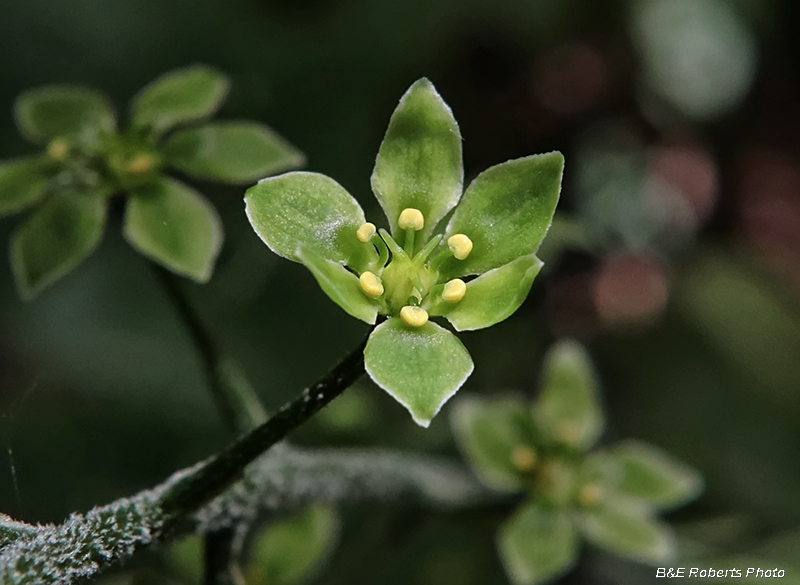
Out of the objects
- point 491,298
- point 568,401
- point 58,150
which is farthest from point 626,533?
point 58,150

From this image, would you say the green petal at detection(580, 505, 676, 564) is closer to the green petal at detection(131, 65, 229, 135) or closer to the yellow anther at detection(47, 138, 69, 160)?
the green petal at detection(131, 65, 229, 135)

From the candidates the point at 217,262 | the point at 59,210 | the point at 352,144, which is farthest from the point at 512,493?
the point at 352,144

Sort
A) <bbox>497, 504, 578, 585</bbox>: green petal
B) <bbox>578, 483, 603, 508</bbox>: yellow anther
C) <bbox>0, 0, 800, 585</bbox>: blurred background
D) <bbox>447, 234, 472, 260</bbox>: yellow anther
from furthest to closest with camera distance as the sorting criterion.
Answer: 1. <bbox>0, 0, 800, 585</bbox>: blurred background
2. <bbox>578, 483, 603, 508</bbox>: yellow anther
3. <bbox>497, 504, 578, 585</bbox>: green petal
4. <bbox>447, 234, 472, 260</bbox>: yellow anther

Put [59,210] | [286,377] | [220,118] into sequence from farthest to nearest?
[286,377] < [220,118] < [59,210]

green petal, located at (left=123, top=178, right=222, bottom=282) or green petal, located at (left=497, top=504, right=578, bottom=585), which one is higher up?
green petal, located at (left=123, top=178, right=222, bottom=282)

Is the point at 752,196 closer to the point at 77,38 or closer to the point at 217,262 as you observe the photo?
the point at 217,262

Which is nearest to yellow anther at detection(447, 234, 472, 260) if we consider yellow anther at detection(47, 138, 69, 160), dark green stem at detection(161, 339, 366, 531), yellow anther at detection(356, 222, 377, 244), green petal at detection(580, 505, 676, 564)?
yellow anther at detection(356, 222, 377, 244)
